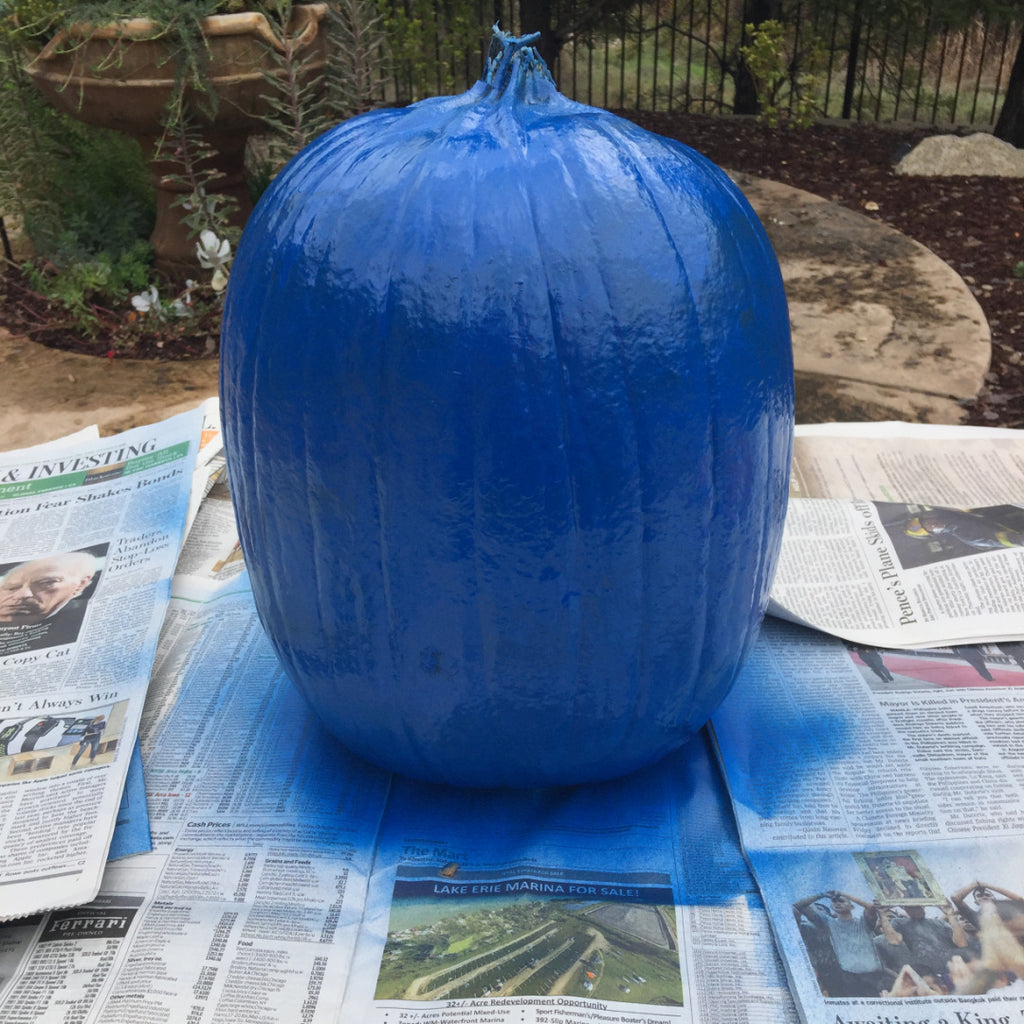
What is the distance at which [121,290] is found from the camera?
2.99m

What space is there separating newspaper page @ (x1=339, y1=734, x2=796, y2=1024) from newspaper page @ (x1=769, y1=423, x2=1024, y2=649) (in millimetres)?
427

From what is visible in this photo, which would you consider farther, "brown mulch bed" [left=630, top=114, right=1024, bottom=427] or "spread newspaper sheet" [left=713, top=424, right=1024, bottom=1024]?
"brown mulch bed" [left=630, top=114, right=1024, bottom=427]

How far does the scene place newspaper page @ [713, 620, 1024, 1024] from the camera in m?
1.07

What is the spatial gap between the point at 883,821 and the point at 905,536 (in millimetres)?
643

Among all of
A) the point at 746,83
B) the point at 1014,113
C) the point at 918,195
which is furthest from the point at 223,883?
the point at 746,83

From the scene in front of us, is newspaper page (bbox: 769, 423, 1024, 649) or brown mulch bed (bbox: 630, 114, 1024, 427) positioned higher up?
newspaper page (bbox: 769, 423, 1024, 649)

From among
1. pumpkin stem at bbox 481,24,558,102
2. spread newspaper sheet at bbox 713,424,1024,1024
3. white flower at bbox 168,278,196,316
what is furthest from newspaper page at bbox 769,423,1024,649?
white flower at bbox 168,278,196,316

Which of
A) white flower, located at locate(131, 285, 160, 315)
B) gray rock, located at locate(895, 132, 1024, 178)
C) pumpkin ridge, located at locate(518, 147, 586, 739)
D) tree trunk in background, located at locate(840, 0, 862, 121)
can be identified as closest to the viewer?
pumpkin ridge, located at locate(518, 147, 586, 739)

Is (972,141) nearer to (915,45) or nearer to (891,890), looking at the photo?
(915,45)

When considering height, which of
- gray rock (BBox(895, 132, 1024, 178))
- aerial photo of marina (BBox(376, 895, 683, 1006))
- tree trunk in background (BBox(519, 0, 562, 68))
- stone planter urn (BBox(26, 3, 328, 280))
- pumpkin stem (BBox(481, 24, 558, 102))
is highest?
pumpkin stem (BBox(481, 24, 558, 102))

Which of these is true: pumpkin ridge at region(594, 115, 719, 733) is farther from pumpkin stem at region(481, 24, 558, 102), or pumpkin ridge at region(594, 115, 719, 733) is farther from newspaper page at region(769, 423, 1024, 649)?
newspaper page at region(769, 423, 1024, 649)

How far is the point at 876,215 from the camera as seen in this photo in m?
3.76

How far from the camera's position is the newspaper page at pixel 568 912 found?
3.47 feet

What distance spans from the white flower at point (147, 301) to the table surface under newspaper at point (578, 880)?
5.43 feet
